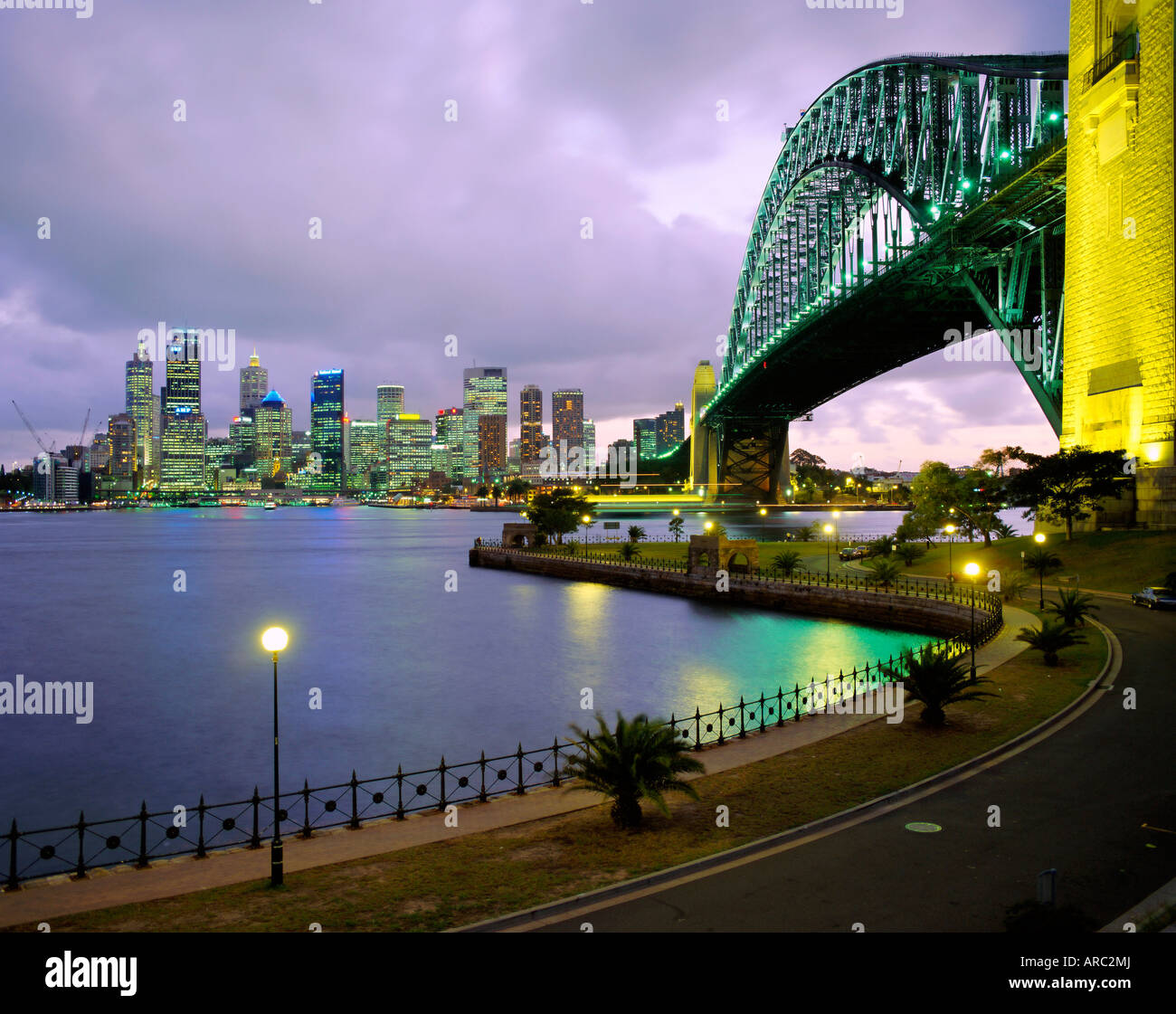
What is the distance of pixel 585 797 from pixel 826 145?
9910cm

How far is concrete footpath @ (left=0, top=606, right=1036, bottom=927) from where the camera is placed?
38.0ft

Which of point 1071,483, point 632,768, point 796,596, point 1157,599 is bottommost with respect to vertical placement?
point 796,596

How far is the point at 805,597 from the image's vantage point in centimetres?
4956

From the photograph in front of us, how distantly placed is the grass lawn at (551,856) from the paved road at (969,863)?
0.98 metres

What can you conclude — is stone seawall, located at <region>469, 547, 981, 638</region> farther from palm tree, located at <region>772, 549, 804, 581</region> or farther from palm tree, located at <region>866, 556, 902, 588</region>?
palm tree, located at <region>772, 549, 804, 581</region>

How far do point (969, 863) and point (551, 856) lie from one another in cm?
582

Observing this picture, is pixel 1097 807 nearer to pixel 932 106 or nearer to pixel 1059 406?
pixel 1059 406

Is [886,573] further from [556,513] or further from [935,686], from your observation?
[556,513]

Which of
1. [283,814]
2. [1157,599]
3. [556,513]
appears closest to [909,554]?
[1157,599]

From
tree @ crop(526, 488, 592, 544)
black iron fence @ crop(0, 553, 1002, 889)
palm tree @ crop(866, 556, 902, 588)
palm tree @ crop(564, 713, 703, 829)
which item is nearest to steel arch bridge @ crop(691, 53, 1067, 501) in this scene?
palm tree @ crop(866, 556, 902, 588)

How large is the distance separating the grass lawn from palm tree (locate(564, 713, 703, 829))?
0.45m

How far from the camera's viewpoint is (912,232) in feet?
282
